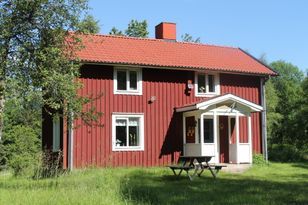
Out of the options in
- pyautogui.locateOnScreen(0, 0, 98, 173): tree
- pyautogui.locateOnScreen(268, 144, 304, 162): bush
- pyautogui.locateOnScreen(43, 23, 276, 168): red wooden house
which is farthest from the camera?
pyautogui.locateOnScreen(268, 144, 304, 162): bush

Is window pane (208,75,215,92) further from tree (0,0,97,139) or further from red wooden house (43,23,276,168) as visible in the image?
tree (0,0,97,139)

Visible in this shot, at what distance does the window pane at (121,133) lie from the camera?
75.5 ft

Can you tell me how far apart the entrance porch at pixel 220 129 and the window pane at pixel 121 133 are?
2913 millimetres

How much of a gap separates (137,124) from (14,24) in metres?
10.3

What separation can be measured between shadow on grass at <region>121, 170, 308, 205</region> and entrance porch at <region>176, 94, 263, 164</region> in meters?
5.75

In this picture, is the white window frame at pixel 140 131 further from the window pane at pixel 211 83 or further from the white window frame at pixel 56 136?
the window pane at pixel 211 83

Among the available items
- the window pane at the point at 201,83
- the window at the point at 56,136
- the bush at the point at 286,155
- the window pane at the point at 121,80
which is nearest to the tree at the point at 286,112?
the bush at the point at 286,155

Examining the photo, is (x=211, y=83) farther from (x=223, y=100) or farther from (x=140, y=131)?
(x=140, y=131)

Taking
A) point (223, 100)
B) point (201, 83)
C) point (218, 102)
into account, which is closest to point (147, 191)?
point (218, 102)

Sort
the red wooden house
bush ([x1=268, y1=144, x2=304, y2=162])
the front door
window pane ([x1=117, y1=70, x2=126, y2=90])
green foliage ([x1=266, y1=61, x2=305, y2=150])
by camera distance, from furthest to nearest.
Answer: green foliage ([x1=266, y1=61, x2=305, y2=150])
bush ([x1=268, y1=144, x2=304, y2=162])
the front door
window pane ([x1=117, y1=70, x2=126, y2=90])
the red wooden house

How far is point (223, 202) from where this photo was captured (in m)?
12.0

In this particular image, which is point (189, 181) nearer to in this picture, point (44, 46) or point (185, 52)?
point (44, 46)

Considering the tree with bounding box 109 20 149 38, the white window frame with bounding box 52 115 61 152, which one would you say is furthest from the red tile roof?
the tree with bounding box 109 20 149 38

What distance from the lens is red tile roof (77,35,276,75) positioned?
2327cm
